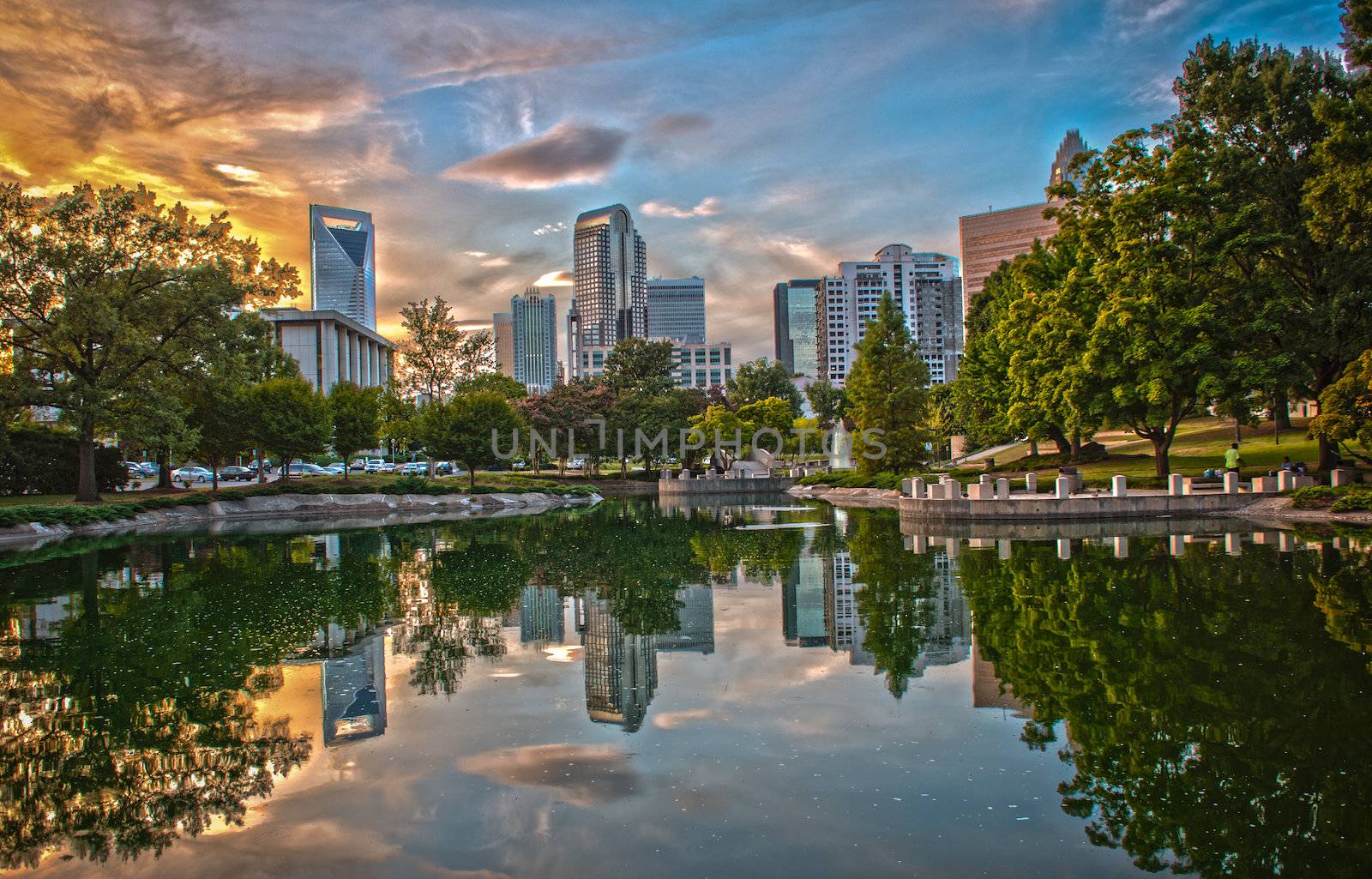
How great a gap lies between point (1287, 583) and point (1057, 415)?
27150mm

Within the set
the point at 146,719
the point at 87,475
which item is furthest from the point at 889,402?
the point at 146,719

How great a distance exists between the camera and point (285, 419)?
49.4m

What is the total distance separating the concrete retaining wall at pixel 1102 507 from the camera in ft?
101

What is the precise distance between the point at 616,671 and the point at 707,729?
8.98 ft

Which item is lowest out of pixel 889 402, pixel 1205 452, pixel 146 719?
pixel 146 719

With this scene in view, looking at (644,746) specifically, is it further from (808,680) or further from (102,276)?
(102,276)

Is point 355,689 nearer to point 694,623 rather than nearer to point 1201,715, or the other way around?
point 694,623

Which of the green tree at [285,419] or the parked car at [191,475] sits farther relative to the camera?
the parked car at [191,475]

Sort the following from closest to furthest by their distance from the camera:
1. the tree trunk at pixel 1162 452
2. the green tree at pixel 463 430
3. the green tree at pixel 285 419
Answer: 1. the tree trunk at pixel 1162 452
2. the green tree at pixel 285 419
3. the green tree at pixel 463 430

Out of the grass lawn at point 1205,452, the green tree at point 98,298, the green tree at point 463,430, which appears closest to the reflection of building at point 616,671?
the grass lawn at point 1205,452

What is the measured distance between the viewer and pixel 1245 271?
111 ft

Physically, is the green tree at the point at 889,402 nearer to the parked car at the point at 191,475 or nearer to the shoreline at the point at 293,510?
the shoreline at the point at 293,510

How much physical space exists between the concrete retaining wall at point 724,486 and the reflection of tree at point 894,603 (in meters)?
38.9

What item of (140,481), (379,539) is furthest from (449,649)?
(140,481)
